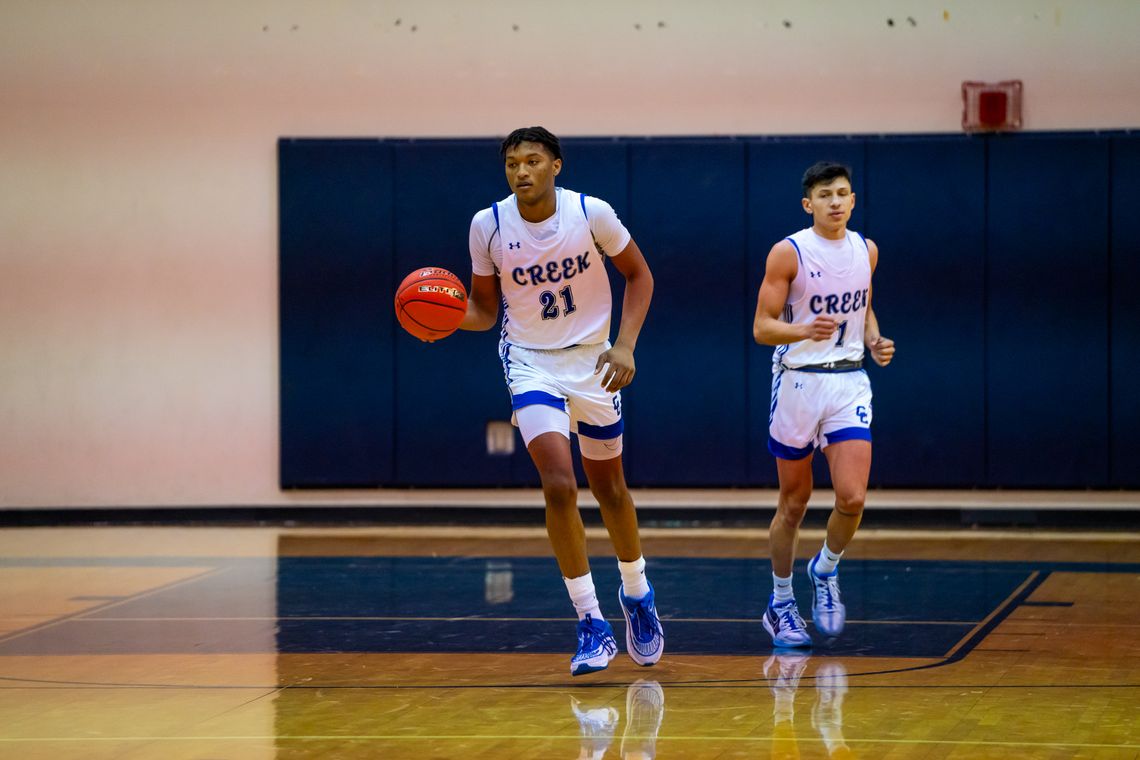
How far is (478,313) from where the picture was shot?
538 centimetres

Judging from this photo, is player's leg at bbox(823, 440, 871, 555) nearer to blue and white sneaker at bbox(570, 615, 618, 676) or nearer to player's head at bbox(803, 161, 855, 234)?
player's head at bbox(803, 161, 855, 234)

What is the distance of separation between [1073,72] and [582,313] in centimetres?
611

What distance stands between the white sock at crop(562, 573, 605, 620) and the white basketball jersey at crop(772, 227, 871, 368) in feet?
3.95

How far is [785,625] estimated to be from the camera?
569 centimetres

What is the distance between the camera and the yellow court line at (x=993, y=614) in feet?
18.5

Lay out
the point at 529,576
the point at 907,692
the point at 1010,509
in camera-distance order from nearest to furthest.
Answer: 1. the point at 907,692
2. the point at 529,576
3. the point at 1010,509

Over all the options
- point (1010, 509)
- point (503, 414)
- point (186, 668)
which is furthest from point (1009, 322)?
point (186, 668)

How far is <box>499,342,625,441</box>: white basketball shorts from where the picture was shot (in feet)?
16.9

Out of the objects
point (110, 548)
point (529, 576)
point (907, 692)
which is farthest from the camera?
point (110, 548)

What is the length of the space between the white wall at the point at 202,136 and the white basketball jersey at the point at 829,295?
4.69 metres

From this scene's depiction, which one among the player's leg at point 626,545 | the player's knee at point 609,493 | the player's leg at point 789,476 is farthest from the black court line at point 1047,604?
the player's knee at point 609,493

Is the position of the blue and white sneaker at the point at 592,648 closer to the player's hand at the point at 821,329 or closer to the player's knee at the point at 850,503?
the player's knee at the point at 850,503

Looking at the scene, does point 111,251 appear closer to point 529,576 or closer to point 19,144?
point 19,144

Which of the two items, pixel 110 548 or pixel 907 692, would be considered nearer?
pixel 907 692
